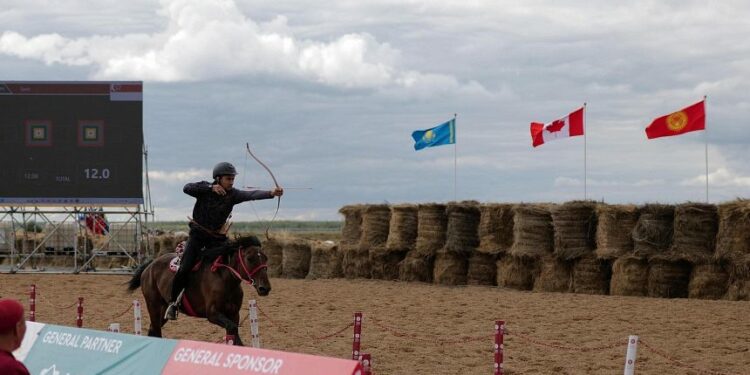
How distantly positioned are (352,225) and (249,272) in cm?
1658

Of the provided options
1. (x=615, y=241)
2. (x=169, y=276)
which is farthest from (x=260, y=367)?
(x=615, y=241)

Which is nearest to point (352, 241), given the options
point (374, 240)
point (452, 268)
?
point (374, 240)

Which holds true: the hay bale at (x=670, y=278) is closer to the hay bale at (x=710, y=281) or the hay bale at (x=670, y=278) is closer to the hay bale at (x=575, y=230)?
the hay bale at (x=710, y=281)

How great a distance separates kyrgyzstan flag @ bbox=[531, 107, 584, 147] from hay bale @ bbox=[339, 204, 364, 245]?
502 centimetres

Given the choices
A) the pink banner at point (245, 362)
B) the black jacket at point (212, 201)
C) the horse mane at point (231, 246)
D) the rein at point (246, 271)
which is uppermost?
the black jacket at point (212, 201)

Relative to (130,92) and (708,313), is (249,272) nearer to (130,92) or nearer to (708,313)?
(708,313)

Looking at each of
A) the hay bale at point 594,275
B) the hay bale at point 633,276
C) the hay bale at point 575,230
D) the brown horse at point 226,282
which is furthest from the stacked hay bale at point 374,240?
the brown horse at point 226,282

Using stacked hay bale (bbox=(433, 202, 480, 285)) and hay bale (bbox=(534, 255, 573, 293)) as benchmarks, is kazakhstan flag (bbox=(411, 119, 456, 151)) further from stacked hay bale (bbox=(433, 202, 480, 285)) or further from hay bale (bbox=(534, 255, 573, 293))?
hay bale (bbox=(534, 255, 573, 293))

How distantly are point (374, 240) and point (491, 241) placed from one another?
4113 millimetres

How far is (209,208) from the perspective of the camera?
13211 millimetres

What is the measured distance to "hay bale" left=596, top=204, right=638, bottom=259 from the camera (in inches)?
879

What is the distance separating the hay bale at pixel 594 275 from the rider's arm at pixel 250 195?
1152 centimetres

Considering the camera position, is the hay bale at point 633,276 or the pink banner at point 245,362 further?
the hay bale at point 633,276

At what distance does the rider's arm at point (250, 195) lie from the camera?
1315 centimetres
